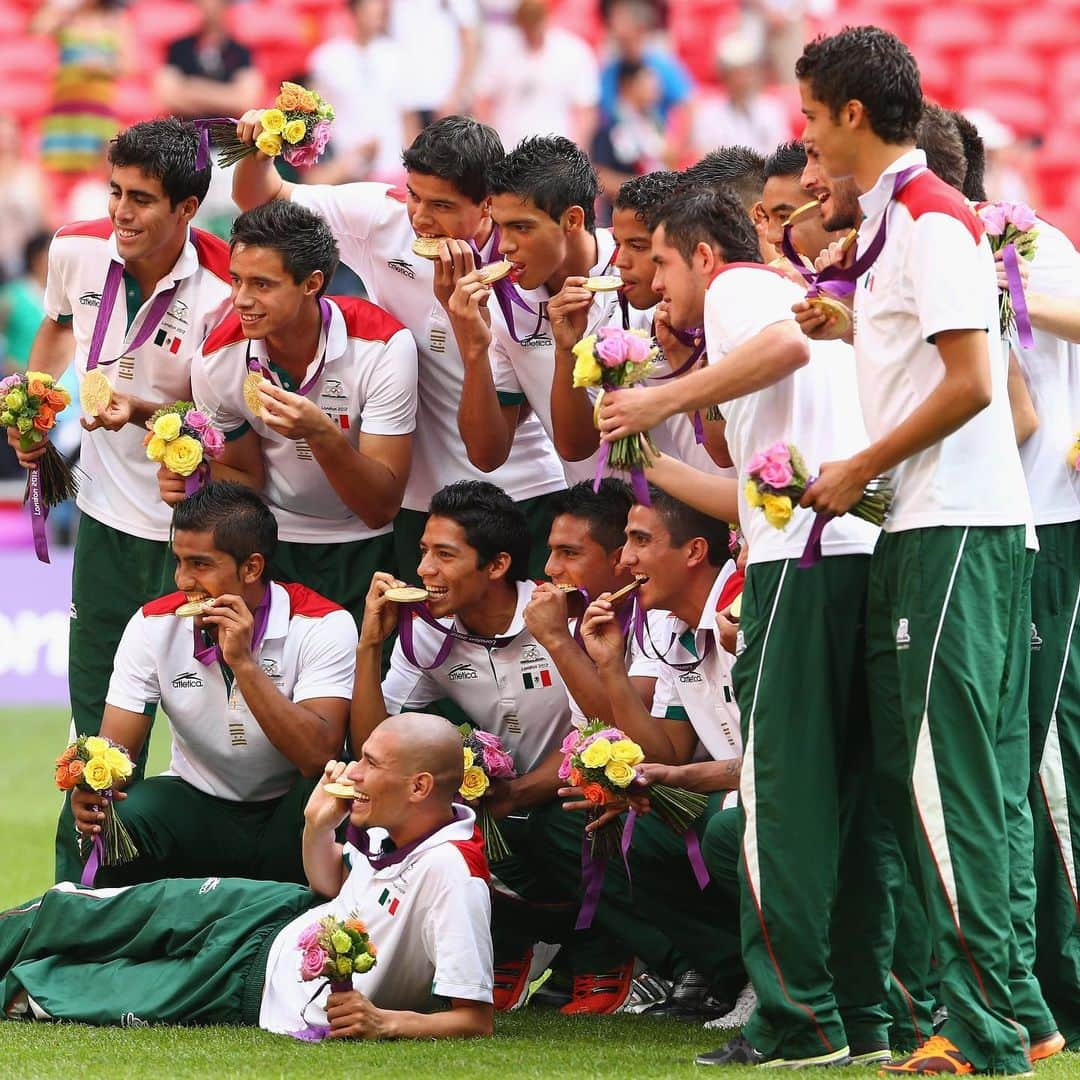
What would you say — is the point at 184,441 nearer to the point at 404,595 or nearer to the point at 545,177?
the point at 404,595

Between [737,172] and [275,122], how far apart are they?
1591mm

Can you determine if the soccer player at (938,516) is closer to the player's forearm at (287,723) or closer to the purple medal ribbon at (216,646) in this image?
the player's forearm at (287,723)

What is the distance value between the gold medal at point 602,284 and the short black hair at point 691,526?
25.7 inches

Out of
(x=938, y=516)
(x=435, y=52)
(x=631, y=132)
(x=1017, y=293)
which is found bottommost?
(x=938, y=516)

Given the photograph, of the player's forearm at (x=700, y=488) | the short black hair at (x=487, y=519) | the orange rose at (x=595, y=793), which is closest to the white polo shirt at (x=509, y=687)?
the short black hair at (x=487, y=519)

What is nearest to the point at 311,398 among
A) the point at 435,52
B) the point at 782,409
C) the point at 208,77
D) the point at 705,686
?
the point at 705,686

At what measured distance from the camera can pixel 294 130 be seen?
6.43 m

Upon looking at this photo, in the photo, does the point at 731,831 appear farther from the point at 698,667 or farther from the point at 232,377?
the point at 232,377

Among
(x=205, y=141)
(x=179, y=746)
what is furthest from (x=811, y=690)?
(x=205, y=141)

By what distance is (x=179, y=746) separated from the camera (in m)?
6.32

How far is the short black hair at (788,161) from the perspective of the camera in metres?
5.96

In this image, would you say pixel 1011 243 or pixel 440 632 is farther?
pixel 440 632

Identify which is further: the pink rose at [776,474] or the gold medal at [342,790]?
the gold medal at [342,790]

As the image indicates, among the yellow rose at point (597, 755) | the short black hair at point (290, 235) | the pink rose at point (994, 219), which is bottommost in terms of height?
the yellow rose at point (597, 755)
